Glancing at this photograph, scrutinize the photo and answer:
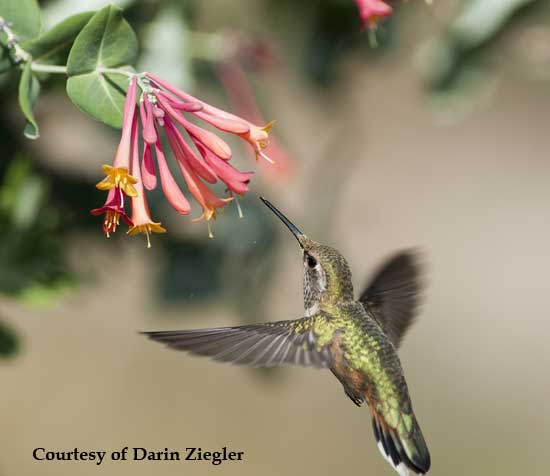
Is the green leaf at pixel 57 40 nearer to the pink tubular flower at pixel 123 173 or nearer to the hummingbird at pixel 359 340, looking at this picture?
the pink tubular flower at pixel 123 173

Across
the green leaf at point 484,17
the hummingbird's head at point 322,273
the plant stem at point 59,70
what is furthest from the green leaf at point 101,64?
the green leaf at point 484,17

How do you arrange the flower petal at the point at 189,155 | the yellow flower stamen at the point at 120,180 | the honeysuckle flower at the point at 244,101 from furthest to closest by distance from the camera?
the honeysuckle flower at the point at 244,101 → the flower petal at the point at 189,155 → the yellow flower stamen at the point at 120,180

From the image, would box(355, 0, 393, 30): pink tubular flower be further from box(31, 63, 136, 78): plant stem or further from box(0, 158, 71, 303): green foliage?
box(0, 158, 71, 303): green foliage

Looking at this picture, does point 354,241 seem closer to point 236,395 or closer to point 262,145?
point 236,395

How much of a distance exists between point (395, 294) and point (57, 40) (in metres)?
1.01

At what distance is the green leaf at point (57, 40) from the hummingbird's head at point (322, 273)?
22.0 inches

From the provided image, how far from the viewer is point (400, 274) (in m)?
1.98

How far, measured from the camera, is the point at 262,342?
1569mm

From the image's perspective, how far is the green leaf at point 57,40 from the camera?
137cm

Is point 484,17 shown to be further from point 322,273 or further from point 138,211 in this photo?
point 138,211

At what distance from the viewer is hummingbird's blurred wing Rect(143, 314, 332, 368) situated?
4.38 ft

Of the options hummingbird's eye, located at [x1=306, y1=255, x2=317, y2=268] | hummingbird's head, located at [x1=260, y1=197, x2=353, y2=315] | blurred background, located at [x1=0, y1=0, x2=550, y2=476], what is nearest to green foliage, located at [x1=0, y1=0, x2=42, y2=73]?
blurred background, located at [x1=0, y1=0, x2=550, y2=476]

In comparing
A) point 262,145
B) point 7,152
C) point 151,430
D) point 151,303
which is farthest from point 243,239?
point 151,430

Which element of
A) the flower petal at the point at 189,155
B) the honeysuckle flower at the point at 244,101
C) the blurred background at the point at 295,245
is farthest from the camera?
the honeysuckle flower at the point at 244,101
